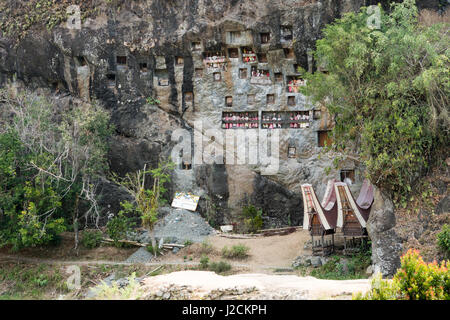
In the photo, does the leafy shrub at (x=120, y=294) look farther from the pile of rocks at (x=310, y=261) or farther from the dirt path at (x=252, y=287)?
the pile of rocks at (x=310, y=261)

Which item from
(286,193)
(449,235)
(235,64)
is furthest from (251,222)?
(449,235)

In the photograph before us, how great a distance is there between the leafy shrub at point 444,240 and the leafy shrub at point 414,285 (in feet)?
22.6

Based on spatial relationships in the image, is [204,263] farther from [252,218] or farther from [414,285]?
[414,285]

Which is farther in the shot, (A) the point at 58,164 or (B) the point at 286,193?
(B) the point at 286,193

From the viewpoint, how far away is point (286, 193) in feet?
85.3

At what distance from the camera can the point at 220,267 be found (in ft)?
68.5

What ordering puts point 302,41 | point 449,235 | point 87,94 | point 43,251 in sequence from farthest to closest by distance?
point 87,94
point 302,41
point 43,251
point 449,235

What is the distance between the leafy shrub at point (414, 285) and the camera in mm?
10203

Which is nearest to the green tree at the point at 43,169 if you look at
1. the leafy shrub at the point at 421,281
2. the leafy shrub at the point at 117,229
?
the leafy shrub at the point at 117,229

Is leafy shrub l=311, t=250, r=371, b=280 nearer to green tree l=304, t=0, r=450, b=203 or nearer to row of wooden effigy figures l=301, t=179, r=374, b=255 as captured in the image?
row of wooden effigy figures l=301, t=179, r=374, b=255

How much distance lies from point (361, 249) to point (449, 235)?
14.3 feet

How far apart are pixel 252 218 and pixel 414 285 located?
15.4m

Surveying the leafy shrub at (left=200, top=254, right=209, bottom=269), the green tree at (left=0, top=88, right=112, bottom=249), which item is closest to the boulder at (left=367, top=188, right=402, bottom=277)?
the leafy shrub at (left=200, top=254, right=209, bottom=269)
